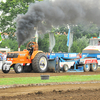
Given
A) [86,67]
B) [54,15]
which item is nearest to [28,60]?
[54,15]

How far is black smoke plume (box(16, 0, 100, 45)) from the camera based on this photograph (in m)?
17.6

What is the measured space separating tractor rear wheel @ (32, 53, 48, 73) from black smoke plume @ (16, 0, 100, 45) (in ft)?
5.50

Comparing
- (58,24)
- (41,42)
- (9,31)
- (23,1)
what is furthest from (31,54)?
(41,42)

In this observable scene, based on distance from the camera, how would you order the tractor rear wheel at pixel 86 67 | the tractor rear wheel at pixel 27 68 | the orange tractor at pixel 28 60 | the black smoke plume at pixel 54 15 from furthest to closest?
1. the tractor rear wheel at pixel 86 67
2. the tractor rear wheel at pixel 27 68
3. the orange tractor at pixel 28 60
4. the black smoke plume at pixel 54 15

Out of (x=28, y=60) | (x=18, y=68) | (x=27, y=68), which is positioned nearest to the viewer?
(x=18, y=68)

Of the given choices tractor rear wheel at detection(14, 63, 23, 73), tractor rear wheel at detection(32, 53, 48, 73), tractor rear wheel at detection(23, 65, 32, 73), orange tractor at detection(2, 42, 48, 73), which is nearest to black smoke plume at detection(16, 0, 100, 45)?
orange tractor at detection(2, 42, 48, 73)

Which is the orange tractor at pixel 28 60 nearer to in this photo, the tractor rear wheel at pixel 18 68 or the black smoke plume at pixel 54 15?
the tractor rear wheel at pixel 18 68

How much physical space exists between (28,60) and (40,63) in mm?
1002

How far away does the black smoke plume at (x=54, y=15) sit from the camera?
17609 millimetres

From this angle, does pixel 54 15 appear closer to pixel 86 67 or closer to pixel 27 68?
pixel 27 68

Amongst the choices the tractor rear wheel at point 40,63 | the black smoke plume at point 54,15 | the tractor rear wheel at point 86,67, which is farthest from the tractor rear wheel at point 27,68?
the tractor rear wheel at point 86,67

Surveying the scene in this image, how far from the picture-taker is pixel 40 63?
1892 centimetres

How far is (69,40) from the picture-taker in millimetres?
27531

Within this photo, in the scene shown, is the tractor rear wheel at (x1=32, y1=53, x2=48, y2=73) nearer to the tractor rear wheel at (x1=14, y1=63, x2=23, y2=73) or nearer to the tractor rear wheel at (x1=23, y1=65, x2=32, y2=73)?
the tractor rear wheel at (x1=14, y1=63, x2=23, y2=73)
